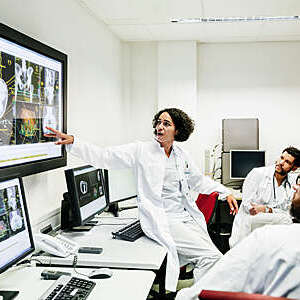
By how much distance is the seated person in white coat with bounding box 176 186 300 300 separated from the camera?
1.34 m

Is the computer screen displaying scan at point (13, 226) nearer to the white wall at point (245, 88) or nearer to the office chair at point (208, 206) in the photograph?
the office chair at point (208, 206)

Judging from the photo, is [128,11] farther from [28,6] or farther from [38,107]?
[38,107]

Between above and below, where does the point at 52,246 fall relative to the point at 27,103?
below

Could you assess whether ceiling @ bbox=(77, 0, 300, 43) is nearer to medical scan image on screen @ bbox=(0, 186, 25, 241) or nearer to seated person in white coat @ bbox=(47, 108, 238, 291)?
seated person in white coat @ bbox=(47, 108, 238, 291)

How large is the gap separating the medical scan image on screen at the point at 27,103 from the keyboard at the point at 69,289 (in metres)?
0.66

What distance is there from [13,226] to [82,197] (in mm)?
906

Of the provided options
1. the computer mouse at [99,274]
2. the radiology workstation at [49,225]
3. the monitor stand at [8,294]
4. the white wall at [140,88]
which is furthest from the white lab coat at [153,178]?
the white wall at [140,88]

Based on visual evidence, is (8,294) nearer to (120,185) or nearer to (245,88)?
(120,185)

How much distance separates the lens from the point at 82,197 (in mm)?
2705

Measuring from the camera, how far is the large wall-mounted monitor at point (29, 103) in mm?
2145

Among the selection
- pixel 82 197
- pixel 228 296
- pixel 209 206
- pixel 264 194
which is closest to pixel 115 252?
pixel 82 197

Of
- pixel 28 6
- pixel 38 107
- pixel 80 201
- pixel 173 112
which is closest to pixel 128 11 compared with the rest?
pixel 173 112

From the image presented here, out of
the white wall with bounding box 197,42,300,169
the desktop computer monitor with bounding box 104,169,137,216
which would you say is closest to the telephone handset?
the desktop computer monitor with bounding box 104,169,137,216

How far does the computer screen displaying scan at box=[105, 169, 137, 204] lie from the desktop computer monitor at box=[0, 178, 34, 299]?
1331 millimetres
